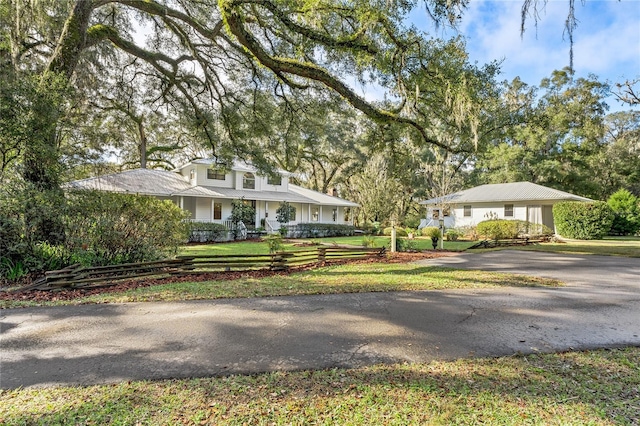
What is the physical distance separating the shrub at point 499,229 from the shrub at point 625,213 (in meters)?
10.8

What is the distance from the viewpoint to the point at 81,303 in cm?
591

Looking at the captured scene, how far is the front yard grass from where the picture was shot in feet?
20.9

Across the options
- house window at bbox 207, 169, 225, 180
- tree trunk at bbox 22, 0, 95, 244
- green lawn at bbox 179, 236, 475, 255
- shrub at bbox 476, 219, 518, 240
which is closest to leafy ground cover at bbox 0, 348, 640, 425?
tree trunk at bbox 22, 0, 95, 244

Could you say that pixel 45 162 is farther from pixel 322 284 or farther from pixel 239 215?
pixel 239 215

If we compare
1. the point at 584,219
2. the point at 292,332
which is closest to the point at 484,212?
the point at 584,219

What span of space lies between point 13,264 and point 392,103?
11971 millimetres

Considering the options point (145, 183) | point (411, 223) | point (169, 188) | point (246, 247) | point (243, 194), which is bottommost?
point (246, 247)

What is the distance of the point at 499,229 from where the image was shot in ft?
69.3

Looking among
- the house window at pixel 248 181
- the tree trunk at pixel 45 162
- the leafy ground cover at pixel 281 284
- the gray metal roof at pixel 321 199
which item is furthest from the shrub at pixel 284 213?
the tree trunk at pixel 45 162

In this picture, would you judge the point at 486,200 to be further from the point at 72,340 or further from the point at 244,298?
the point at 72,340

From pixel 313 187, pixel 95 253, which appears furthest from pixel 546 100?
pixel 95 253

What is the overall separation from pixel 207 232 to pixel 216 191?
4342mm

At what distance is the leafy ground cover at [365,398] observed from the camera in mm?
2586

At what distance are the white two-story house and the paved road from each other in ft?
46.0
